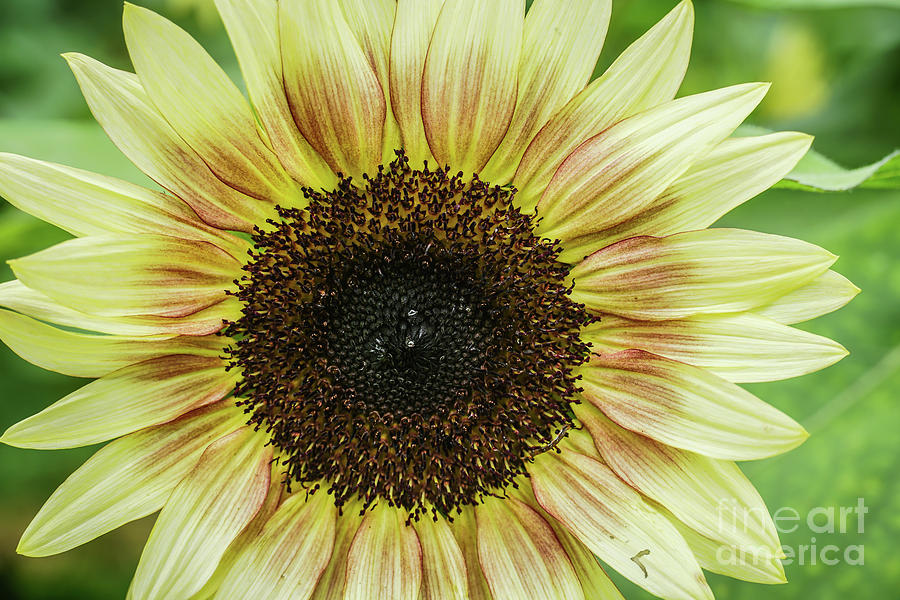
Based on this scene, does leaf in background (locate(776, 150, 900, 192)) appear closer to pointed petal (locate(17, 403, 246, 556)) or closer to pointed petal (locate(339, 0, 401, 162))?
pointed petal (locate(339, 0, 401, 162))

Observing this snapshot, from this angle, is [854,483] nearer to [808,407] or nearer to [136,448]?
[808,407]

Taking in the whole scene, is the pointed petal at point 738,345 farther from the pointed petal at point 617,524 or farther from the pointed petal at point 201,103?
the pointed petal at point 201,103

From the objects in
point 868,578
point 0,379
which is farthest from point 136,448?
point 868,578

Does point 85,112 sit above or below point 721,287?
above

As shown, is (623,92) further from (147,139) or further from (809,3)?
(147,139)

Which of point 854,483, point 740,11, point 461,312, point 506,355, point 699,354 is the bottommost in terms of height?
point 854,483

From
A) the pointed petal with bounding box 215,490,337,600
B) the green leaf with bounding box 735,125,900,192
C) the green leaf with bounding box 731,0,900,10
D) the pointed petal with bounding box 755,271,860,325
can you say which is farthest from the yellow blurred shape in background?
the pointed petal with bounding box 215,490,337,600
